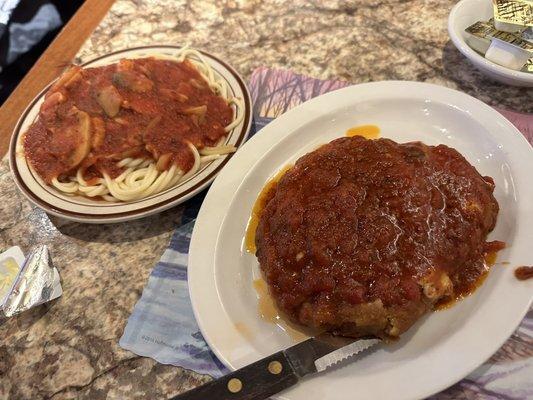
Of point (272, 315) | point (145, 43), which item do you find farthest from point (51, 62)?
point (272, 315)

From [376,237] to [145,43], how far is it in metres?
2.81

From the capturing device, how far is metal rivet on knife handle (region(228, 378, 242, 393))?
1.66 m

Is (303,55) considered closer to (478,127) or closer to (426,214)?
(478,127)

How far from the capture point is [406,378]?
1670 millimetres

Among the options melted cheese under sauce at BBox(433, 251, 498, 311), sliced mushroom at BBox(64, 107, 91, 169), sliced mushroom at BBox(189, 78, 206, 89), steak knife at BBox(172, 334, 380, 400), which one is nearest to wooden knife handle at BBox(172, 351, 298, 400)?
steak knife at BBox(172, 334, 380, 400)

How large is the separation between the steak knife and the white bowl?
176 cm

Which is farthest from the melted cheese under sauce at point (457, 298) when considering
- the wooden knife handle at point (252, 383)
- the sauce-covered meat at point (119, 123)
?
the sauce-covered meat at point (119, 123)

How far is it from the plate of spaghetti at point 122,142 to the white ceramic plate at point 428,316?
0.81 feet

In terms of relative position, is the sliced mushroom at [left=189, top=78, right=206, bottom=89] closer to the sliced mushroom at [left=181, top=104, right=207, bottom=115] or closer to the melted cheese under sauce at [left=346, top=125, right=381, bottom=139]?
the sliced mushroom at [left=181, top=104, right=207, bottom=115]

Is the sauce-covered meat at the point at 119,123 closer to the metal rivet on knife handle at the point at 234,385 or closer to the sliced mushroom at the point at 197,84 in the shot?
the sliced mushroom at the point at 197,84

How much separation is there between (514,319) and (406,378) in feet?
1.44

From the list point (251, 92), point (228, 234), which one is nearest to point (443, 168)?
point (228, 234)

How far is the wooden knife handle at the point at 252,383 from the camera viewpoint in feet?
5.40

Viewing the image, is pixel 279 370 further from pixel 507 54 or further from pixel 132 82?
pixel 507 54
